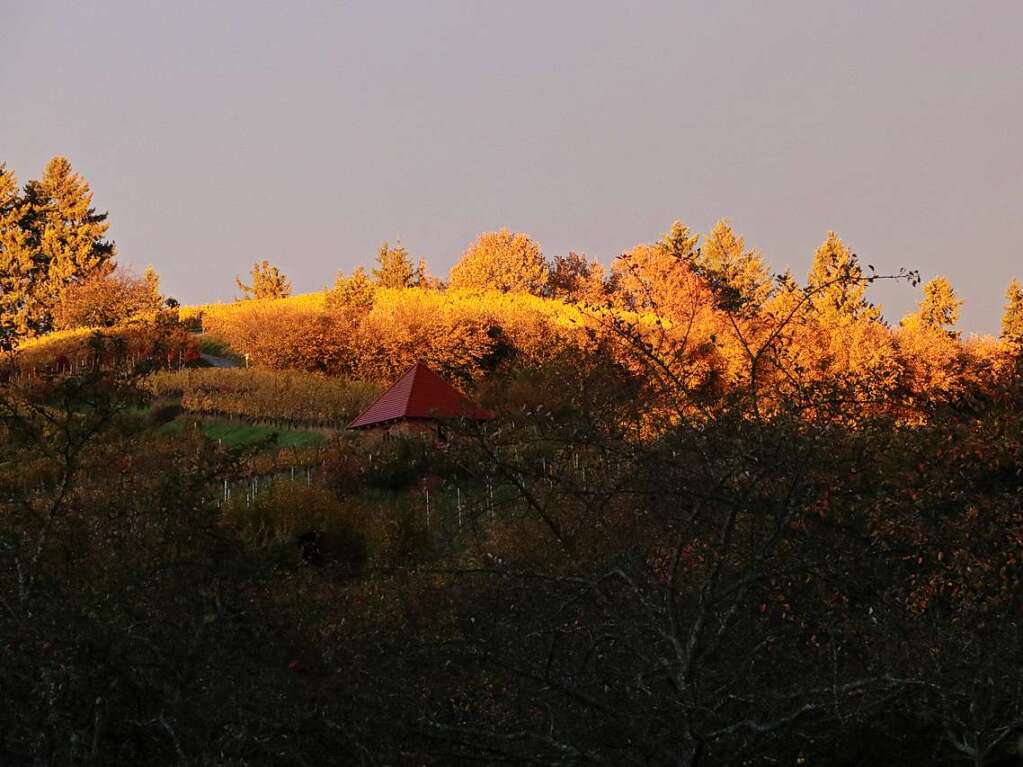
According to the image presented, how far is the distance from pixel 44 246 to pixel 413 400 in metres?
33.8

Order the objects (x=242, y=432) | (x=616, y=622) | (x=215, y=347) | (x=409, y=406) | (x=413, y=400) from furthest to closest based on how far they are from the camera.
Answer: (x=215, y=347) < (x=242, y=432) < (x=413, y=400) < (x=409, y=406) < (x=616, y=622)

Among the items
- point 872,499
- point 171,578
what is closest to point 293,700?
point 171,578

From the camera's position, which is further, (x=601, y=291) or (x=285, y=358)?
(x=601, y=291)

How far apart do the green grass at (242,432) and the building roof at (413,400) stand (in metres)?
1.19

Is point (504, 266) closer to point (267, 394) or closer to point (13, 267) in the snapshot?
point (13, 267)

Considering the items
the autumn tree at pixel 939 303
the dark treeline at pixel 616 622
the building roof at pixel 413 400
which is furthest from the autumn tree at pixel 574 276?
the dark treeline at pixel 616 622

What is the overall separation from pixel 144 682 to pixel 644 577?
2168 millimetres

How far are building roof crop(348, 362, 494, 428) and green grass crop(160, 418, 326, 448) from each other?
119 centimetres

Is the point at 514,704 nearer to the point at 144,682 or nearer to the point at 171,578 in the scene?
the point at 144,682

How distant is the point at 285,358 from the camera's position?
3862 centimetres

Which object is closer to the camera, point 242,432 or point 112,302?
point 242,432

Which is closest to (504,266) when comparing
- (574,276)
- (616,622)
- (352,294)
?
(574,276)

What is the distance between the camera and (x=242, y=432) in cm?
2909

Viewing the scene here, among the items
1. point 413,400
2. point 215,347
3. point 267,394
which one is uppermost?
point 215,347
